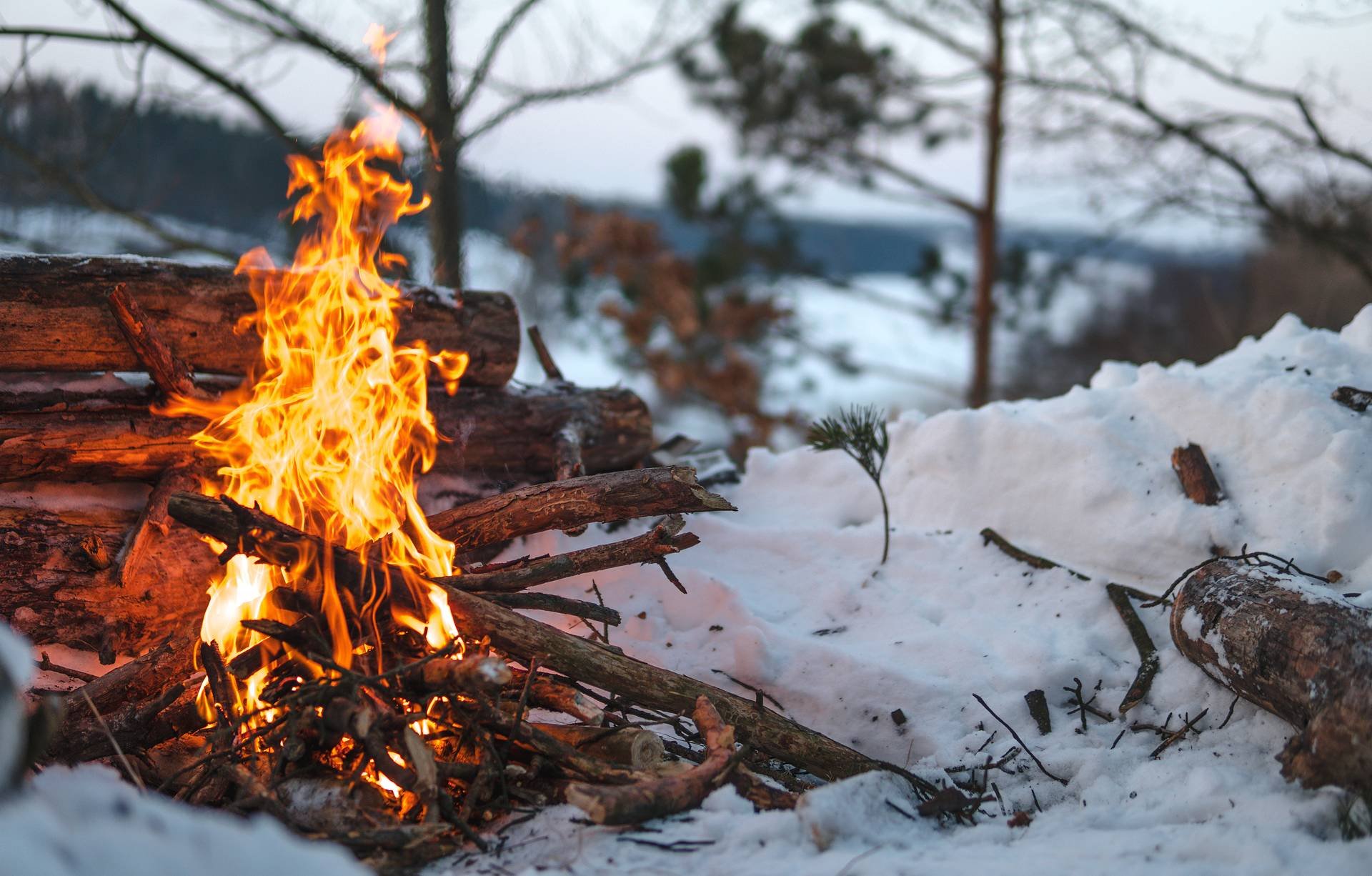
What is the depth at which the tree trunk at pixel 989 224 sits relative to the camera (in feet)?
36.1

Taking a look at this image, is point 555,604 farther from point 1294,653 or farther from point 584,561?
point 1294,653

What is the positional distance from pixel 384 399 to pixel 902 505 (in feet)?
8.62

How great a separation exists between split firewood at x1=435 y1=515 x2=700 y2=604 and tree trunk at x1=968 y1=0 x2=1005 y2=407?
923 centimetres

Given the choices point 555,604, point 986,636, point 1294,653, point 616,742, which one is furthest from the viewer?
point 986,636

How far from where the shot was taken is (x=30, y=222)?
819 centimetres

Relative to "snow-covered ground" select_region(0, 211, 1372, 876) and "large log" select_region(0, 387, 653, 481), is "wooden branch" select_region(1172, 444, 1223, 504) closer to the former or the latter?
"snow-covered ground" select_region(0, 211, 1372, 876)

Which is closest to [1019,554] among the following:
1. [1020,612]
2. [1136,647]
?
[1020,612]

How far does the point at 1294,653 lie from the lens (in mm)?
2582

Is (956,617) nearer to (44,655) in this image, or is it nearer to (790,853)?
(790,853)

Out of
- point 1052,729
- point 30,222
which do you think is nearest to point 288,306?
point 1052,729

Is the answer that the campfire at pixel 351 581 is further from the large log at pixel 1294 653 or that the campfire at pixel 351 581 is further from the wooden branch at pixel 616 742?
the large log at pixel 1294 653

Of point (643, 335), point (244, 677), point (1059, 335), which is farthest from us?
point (1059, 335)

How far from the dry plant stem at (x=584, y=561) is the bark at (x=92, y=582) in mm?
1114

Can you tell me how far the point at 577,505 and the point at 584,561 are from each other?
0.24m
